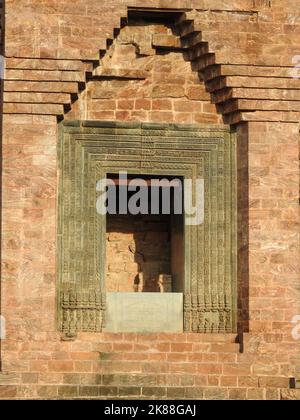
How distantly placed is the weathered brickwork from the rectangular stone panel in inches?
12.5

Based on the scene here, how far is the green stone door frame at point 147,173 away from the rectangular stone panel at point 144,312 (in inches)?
4.8

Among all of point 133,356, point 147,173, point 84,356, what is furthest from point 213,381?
point 147,173

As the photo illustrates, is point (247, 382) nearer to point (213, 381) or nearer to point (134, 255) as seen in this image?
point (213, 381)

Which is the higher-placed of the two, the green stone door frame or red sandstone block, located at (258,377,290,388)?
the green stone door frame

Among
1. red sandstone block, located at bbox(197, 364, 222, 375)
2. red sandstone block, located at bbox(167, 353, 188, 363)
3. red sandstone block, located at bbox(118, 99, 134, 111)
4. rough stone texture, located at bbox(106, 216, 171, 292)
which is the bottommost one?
red sandstone block, located at bbox(197, 364, 222, 375)

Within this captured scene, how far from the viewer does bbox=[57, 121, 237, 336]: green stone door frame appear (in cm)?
2117

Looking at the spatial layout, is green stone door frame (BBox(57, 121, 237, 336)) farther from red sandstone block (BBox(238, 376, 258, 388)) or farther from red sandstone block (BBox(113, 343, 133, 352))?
red sandstone block (BBox(238, 376, 258, 388))

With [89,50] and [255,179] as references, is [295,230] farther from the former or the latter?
[89,50]

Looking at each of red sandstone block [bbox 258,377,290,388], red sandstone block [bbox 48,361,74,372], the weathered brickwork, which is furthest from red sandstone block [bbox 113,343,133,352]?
red sandstone block [bbox 258,377,290,388]

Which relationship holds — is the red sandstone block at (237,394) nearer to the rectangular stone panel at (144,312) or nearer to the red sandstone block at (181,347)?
the red sandstone block at (181,347)

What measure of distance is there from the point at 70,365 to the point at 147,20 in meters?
4.83

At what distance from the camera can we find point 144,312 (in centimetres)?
2130

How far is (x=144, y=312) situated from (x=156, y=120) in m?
2.60
